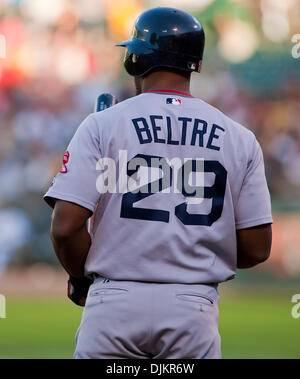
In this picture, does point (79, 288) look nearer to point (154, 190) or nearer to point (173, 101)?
point (154, 190)

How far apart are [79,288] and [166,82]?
2.65 feet

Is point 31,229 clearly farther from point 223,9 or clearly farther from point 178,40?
point 178,40

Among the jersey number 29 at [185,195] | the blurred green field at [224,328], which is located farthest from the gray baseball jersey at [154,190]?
the blurred green field at [224,328]

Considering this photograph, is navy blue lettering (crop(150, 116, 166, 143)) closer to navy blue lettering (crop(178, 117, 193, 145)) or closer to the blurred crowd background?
navy blue lettering (crop(178, 117, 193, 145))

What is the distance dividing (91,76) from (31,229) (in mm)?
2835

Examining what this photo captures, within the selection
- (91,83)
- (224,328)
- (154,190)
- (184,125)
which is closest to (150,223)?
(154,190)

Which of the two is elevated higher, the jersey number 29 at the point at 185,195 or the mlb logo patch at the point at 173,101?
the mlb logo patch at the point at 173,101

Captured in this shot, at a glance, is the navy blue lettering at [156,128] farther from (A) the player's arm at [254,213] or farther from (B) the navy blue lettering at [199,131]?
(A) the player's arm at [254,213]

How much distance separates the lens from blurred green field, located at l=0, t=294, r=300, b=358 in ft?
23.0

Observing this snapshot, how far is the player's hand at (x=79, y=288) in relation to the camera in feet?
8.45

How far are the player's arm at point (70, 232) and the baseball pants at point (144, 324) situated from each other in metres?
0.15

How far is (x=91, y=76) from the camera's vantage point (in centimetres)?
1232

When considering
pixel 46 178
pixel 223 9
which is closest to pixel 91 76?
pixel 46 178

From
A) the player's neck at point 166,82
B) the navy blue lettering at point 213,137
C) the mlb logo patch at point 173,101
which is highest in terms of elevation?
the player's neck at point 166,82
